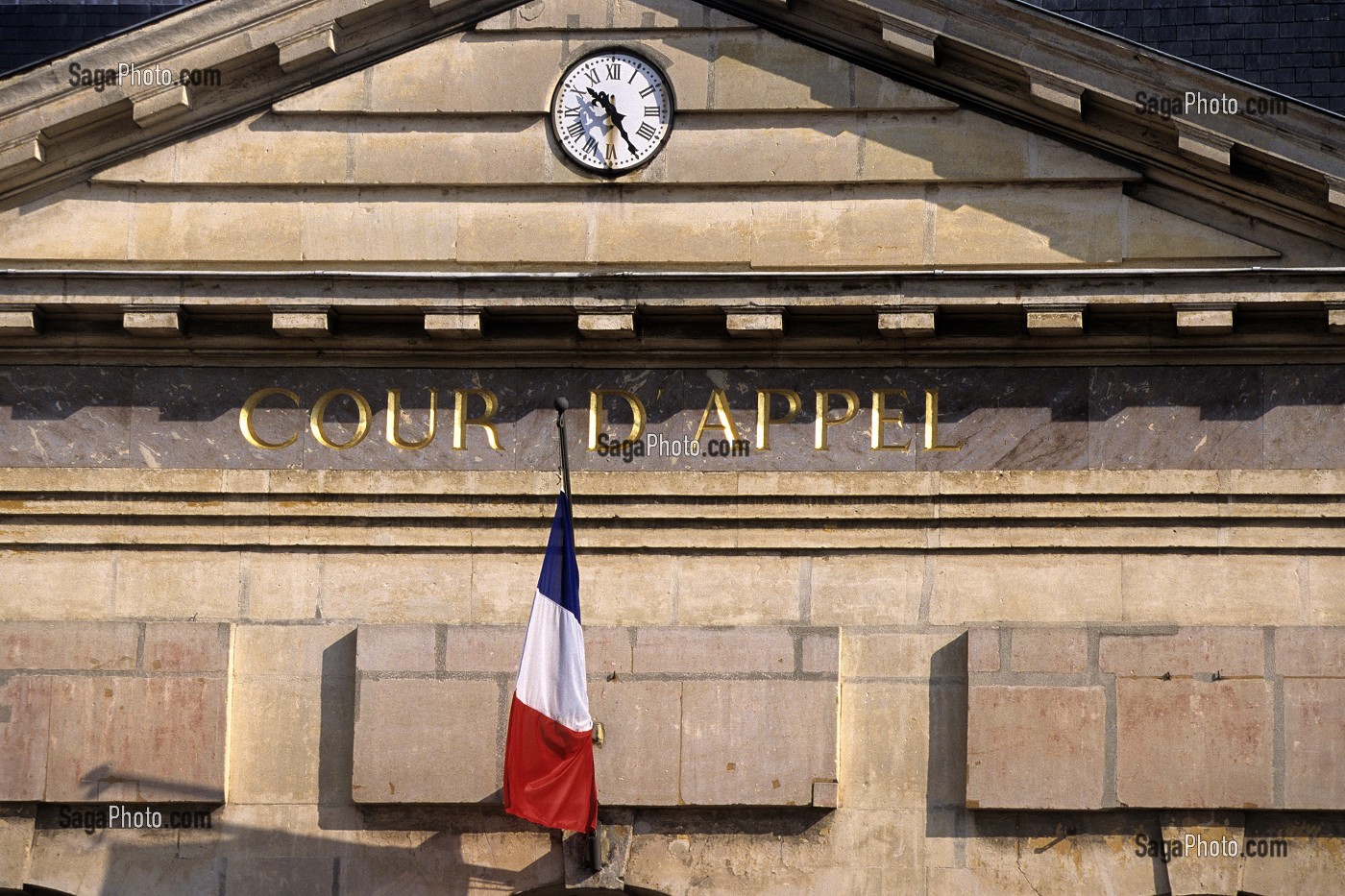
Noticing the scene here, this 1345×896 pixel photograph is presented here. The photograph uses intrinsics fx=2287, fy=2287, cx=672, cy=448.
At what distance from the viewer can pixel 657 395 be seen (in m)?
16.4

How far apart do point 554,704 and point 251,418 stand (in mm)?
3217

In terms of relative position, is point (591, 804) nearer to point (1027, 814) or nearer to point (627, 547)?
point (627, 547)

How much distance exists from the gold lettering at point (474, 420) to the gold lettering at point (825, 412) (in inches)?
89.6

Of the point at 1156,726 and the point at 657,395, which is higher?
the point at 657,395

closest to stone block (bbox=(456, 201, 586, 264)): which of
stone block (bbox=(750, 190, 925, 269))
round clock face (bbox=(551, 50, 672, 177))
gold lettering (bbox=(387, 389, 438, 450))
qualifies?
round clock face (bbox=(551, 50, 672, 177))

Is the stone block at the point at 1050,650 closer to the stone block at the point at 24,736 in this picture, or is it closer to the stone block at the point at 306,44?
the stone block at the point at 306,44

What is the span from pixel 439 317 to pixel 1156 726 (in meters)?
5.66

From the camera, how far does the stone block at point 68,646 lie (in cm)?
1611

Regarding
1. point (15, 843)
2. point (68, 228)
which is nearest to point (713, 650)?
point (15, 843)

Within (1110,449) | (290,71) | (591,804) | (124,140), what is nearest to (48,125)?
(124,140)

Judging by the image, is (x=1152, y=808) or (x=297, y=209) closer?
(x=1152, y=808)

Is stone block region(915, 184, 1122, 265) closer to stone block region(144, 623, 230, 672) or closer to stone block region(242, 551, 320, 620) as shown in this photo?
stone block region(242, 551, 320, 620)

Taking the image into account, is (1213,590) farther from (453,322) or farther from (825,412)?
(453,322)

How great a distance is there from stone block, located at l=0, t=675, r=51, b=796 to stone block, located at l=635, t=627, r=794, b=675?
4173 millimetres
